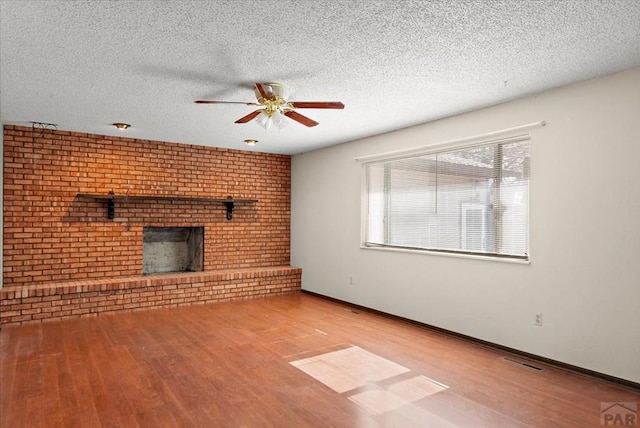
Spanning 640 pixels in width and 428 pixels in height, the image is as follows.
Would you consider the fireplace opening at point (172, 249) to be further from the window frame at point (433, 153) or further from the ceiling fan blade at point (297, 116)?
the ceiling fan blade at point (297, 116)

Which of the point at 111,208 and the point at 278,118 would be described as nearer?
the point at 278,118

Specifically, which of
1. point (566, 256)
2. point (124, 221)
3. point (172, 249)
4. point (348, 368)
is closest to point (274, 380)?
point (348, 368)

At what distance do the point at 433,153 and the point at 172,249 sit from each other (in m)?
4.41

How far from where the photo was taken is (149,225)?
6137 millimetres

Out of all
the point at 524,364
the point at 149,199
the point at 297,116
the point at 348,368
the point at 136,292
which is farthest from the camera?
the point at 149,199

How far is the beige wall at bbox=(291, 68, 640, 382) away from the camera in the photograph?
124 inches

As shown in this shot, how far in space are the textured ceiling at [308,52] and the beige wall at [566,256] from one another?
26cm

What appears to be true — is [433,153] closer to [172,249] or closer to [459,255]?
[459,255]

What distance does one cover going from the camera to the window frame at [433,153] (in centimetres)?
390

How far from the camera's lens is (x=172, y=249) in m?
6.68

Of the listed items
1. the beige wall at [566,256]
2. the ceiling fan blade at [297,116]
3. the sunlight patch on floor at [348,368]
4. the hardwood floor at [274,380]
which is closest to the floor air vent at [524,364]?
the hardwood floor at [274,380]

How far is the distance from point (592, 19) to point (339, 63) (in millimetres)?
1597

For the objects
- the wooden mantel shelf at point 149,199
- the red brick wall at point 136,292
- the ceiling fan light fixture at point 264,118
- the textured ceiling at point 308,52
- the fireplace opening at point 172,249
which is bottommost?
the red brick wall at point 136,292

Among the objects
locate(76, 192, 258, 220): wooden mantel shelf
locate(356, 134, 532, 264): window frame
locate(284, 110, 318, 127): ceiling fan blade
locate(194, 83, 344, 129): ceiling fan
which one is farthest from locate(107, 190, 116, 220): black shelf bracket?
locate(356, 134, 532, 264): window frame
